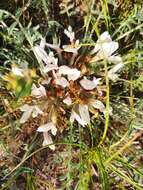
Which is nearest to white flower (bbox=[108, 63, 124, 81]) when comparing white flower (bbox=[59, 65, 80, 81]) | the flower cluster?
the flower cluster

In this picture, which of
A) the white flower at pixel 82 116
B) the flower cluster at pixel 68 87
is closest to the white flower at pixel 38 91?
the flower cluster at pixel 68 87

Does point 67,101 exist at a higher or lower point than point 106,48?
lower

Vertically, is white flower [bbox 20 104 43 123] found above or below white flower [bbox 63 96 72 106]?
below

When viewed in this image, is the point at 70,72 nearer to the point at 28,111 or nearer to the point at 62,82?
the point at 62,82

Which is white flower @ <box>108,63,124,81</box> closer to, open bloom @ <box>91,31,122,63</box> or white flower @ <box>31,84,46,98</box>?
open bloom @ <box>91,31,122,63</box>

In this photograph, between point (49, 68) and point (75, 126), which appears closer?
point (49, 68)

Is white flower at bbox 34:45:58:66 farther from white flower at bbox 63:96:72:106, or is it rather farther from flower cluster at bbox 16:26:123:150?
white flower at bbox 63:96:72:106

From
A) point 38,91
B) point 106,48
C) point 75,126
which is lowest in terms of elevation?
point 75,126

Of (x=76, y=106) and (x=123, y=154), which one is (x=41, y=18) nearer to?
(x=76, y=106)

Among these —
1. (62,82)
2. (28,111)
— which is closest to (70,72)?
(62,82)
